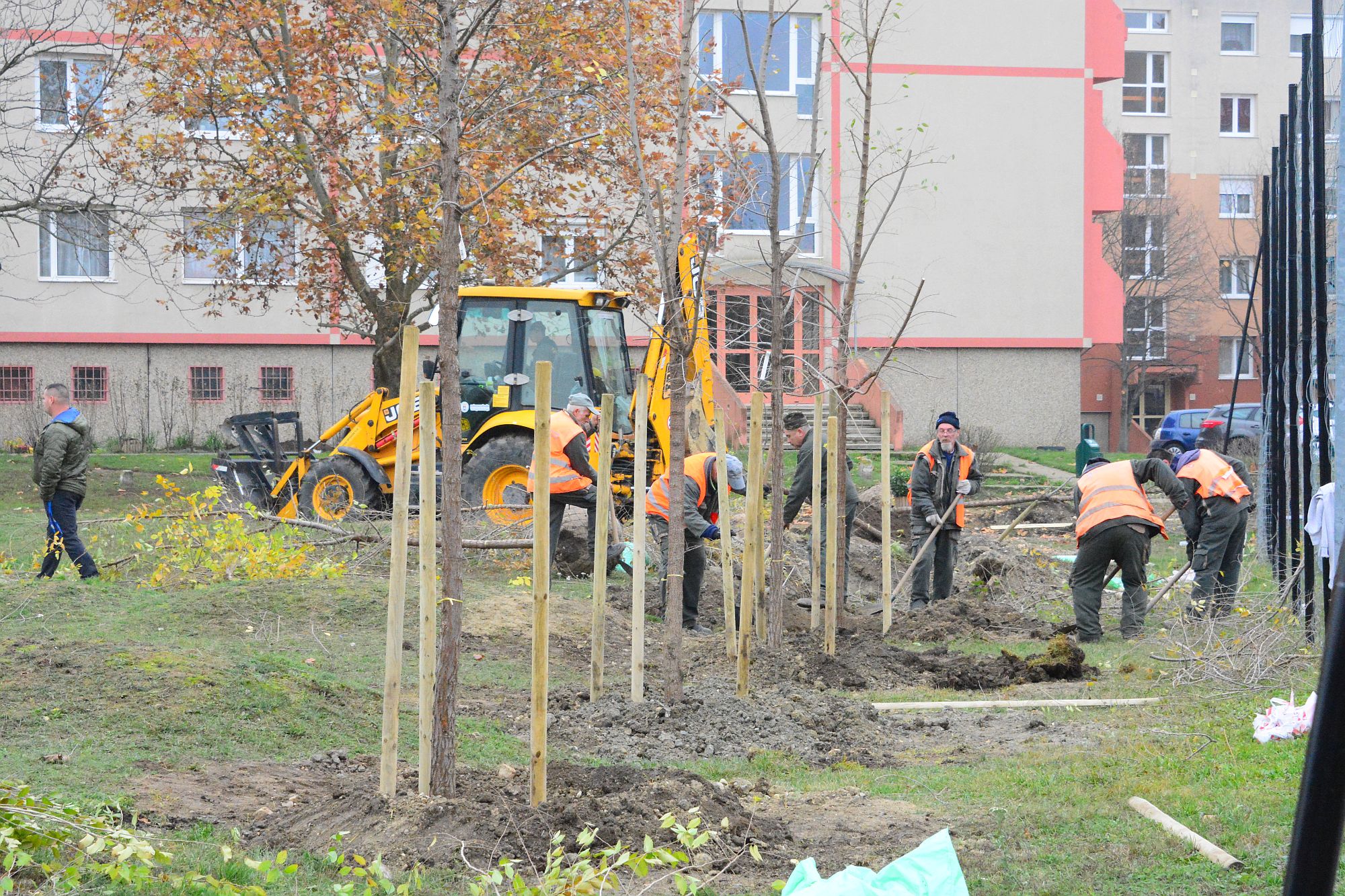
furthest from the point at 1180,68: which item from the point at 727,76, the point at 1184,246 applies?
the point at 727,76

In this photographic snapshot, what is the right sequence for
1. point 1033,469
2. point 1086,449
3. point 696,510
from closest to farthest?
1. point 696,510
2. point 1086,449
3. point 1033,469

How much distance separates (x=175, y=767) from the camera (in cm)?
568

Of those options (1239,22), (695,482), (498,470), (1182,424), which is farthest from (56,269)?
(1239,22)

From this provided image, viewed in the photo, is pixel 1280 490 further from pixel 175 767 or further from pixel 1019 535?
pixel 175 767

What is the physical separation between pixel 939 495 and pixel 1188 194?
35298 millimetres

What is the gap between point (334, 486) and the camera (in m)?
14.5

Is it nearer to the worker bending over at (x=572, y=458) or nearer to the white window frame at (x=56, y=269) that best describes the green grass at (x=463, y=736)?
the worker bending over at (x=572, y=458)

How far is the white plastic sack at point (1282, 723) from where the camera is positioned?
5930 mm

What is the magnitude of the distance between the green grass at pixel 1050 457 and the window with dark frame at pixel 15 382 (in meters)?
A: 20.9

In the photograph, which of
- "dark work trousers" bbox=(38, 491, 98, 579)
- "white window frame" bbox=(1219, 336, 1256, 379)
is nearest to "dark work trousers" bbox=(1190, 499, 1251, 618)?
"dark work trousers" bbox=(38, 491, 98, 579)

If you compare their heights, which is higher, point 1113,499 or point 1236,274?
point 1236,274

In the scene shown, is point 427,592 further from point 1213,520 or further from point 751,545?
point 1213,520

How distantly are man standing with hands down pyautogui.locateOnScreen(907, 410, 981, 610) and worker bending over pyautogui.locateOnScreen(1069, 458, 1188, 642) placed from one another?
1618mm

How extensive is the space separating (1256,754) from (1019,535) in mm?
11461
